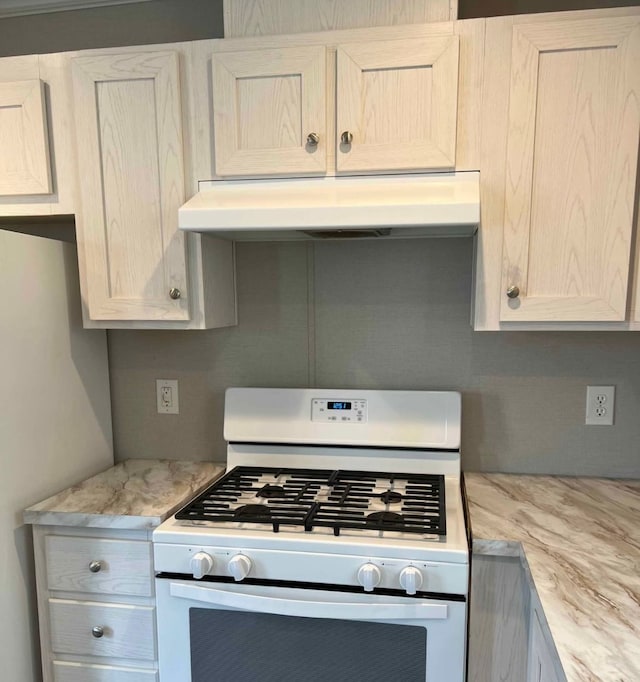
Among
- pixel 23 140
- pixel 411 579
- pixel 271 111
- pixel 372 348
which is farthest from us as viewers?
pixel 372 348

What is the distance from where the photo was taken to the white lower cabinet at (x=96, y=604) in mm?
1464

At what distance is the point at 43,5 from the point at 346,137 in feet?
4.23

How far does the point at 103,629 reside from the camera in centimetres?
149

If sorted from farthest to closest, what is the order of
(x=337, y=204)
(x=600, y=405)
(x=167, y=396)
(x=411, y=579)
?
(x=167, y=396) → (x=600, y=405) → (x=337, y=204) → (x=411, y=579)

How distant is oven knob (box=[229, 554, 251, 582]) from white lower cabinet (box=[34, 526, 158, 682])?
31 cm

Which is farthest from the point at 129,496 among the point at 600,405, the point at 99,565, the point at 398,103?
the point at 600,405

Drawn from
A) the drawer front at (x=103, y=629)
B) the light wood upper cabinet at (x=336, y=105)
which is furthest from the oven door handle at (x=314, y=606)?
the light wood upper cabinet at (x=336, y=105)

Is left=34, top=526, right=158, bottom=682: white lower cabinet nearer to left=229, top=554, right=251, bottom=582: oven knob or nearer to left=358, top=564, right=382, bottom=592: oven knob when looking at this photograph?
left=229, top=554, right=251, bottom=582: oven knob

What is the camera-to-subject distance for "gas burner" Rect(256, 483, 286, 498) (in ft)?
4.98

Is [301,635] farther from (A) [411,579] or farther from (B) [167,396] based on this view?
(B) [167,396]

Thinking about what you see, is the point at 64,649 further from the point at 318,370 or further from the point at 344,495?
the point at 318,370

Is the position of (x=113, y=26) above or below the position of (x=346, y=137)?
above

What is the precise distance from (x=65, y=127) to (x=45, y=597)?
138 cm

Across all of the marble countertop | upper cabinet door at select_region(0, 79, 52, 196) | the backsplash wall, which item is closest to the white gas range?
the marble countertop
